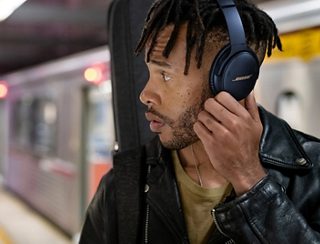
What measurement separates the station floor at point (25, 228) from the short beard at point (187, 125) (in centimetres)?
552

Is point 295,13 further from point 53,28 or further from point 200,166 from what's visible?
point 53,28

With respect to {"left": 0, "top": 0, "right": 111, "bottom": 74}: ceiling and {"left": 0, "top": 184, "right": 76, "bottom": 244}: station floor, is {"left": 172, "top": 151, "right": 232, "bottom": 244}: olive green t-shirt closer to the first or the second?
{"left": 0, "top": 184, "right": 76, "bottom": 244}: station floor

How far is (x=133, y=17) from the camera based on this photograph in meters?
1.25

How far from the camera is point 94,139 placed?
6457 millimetres

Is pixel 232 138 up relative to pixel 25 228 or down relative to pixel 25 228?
up

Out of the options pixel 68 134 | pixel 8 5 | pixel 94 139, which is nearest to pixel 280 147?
pixel 8 5

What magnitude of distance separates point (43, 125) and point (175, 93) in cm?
737

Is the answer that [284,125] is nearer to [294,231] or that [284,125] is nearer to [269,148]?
[269,148]

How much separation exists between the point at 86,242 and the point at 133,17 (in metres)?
0.60

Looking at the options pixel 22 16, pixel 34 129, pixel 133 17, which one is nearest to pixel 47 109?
pixel 34 129

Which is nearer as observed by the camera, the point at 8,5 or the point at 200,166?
the point at 200,166

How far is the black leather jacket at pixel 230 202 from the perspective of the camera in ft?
2.89

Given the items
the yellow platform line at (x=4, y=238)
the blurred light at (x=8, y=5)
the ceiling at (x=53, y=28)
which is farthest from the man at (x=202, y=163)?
the yellow platform line at (x=4, y=238)

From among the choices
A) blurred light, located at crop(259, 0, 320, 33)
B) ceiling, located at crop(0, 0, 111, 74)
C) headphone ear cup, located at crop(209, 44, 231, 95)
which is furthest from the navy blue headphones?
ceiling, located at crop(0, 0, 111, 74)
